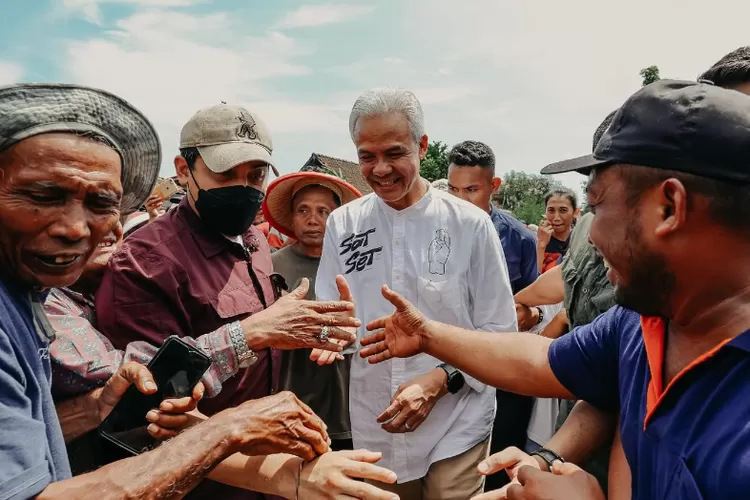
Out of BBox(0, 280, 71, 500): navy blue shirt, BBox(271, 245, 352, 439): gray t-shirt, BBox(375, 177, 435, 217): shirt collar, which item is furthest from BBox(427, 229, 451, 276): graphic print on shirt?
BBox(0, 280, 71, 500): navy blue shirt

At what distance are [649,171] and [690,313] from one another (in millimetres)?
394

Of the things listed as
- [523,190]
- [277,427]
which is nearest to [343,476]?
[277,427]

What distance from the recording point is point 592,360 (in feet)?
5.89

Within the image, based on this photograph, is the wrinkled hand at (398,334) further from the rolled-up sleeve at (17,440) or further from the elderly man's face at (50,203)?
the rolled-up sleeve at (17,440)

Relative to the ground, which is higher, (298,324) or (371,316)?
(298,324)

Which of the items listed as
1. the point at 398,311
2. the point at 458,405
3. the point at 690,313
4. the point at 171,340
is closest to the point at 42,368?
the point at 171,340

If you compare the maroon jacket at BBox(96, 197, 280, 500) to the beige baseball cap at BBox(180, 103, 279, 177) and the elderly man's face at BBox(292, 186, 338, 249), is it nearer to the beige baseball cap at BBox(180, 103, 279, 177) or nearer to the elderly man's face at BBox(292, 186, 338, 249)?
the beige baseball cap at BBox(180, 103, 279, 177)

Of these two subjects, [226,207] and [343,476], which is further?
[226,207]

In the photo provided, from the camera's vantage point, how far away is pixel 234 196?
102 inches

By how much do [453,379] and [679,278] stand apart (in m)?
1.46

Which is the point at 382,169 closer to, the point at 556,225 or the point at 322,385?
the point at 322,385

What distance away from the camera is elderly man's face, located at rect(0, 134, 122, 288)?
54.0 inches

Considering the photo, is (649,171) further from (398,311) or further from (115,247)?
(115,247)

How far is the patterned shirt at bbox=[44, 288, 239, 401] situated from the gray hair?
52.3 inches
